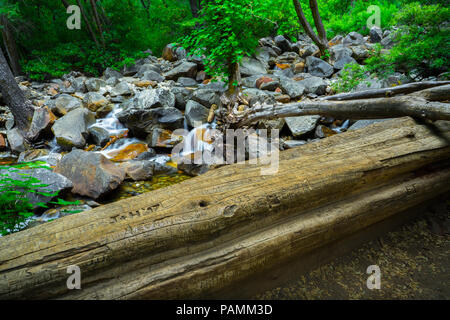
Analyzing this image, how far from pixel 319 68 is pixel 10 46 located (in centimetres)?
1144

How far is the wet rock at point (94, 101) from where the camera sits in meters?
7.20

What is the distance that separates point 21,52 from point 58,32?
74.3 inches

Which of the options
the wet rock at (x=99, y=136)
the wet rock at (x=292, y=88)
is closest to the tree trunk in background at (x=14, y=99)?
the wet rock at (x=99, y=136)

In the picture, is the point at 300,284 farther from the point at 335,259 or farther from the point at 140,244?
the point at 140,244

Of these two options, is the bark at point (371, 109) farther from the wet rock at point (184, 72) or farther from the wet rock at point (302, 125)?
the wet rock at point (184, 72)

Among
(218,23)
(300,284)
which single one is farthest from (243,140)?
(300,284)

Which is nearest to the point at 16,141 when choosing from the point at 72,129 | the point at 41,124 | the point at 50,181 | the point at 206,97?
the point at 41,124

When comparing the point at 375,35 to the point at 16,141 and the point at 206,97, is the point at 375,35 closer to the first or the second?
the point at 206,97

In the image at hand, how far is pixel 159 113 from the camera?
617 cm

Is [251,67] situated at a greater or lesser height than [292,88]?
greater

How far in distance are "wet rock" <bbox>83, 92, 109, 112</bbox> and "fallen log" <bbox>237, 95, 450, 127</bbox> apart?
189 inches

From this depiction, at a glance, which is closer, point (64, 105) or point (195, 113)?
point (195, 113)

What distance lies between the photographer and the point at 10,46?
9.46 metres
